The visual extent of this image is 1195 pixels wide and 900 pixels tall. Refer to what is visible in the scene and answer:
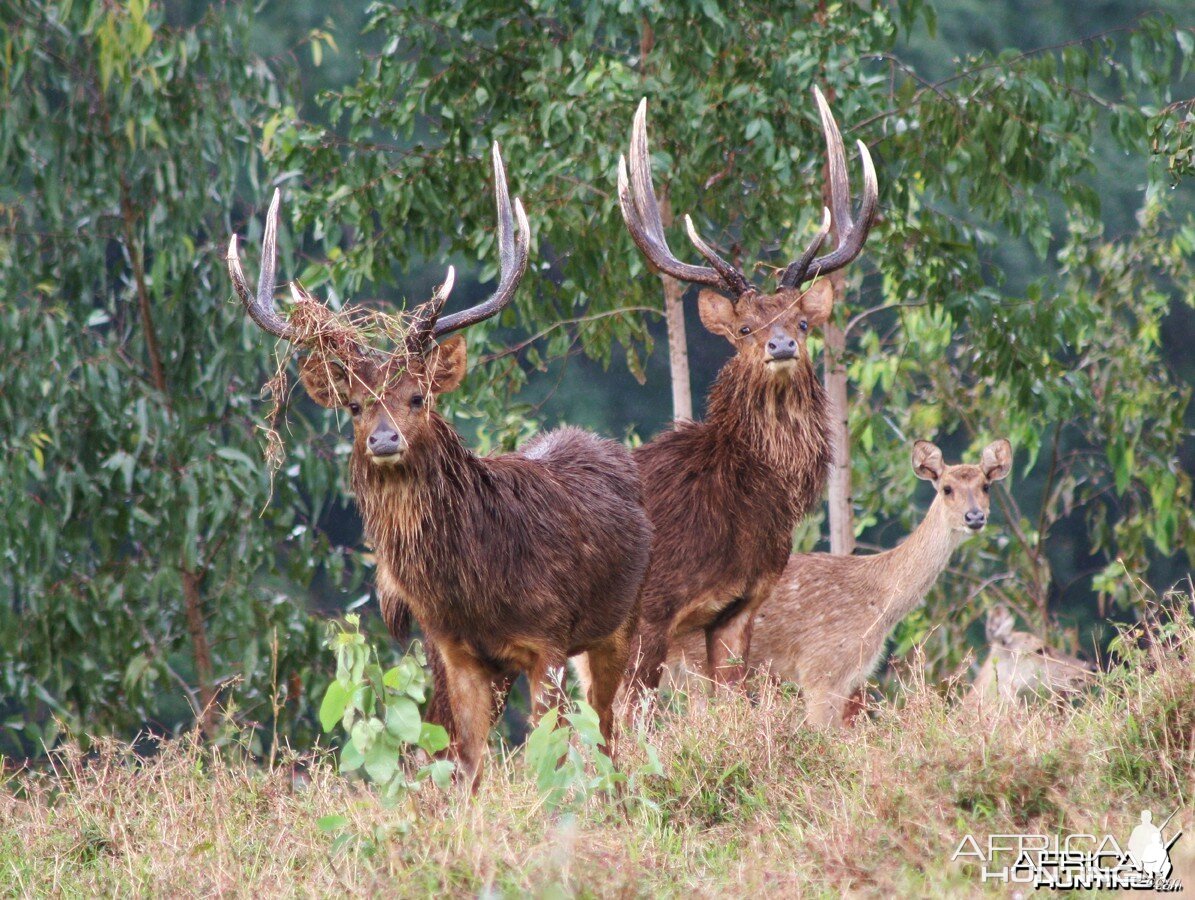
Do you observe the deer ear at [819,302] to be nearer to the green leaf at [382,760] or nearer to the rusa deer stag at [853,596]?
the rusa deer stag at [853,596]

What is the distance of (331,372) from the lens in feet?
19.0

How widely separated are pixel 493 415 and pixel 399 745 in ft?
14.0

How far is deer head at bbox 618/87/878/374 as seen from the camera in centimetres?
743

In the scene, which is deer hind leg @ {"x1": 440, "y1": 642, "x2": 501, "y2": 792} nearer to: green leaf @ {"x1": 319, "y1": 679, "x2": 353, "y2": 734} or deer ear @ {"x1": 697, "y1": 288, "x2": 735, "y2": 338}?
green leaf @ {"x1": 319, "y1": 679, "x2": 353, "y2": 734}

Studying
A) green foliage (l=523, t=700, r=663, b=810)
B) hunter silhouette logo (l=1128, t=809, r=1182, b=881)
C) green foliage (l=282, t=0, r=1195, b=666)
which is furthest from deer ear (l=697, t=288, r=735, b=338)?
hunter silhouette logo (l=1128, t=809, r=1182, b=881)

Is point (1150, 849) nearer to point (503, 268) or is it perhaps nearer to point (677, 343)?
point (503, 268)

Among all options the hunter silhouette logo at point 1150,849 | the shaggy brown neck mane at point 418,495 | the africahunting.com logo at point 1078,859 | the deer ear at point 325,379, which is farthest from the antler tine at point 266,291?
the hunter silhouette logo at point 1150,849

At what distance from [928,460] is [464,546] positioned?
3843mm

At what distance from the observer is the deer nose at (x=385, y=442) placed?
561 cm

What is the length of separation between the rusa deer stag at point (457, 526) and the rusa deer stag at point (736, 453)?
40.6 inches

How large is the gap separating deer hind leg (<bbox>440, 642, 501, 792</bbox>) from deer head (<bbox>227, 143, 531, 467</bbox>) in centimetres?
71

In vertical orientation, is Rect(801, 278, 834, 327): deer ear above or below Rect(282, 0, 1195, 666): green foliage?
below

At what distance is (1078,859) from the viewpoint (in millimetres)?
4109

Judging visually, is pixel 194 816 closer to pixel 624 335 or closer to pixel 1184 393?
pixel 624 335
